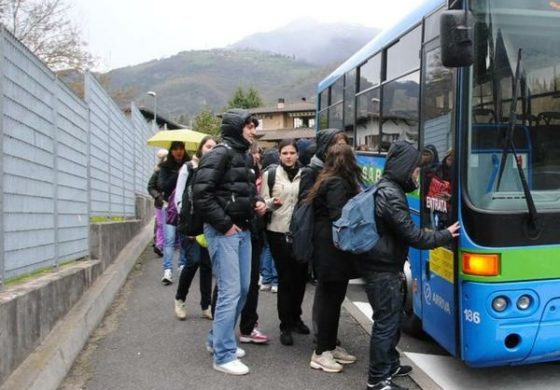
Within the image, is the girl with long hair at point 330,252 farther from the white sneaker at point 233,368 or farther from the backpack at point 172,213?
the backpack at point 172,213

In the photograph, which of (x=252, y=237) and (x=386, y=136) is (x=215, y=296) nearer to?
(x=252, y=237)

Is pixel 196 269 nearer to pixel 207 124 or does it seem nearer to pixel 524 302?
pixel 524 302

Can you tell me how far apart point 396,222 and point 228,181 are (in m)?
1.35

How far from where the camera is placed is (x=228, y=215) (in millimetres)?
4434

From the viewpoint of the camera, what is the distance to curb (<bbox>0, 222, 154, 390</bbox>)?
12.4 ft

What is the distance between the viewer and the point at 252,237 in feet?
16.4

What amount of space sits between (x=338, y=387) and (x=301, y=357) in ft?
2.38

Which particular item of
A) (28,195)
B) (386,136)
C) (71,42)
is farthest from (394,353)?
(71,42)

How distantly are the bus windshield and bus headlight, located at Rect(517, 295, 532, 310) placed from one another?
60cm

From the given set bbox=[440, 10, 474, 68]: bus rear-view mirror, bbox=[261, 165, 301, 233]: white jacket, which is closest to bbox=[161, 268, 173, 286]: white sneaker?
bbox=[261, 165, 301, 233]: white jacket

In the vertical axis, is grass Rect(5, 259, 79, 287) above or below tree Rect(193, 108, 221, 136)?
below

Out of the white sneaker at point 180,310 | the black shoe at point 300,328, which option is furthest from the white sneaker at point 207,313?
the black shoe at point 300,328

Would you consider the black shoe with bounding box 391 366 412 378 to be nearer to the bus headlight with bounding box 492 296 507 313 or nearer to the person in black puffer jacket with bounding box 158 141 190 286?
the bus headlight with bounding box 492 296 507 313

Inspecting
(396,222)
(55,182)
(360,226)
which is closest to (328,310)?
(360,226)
